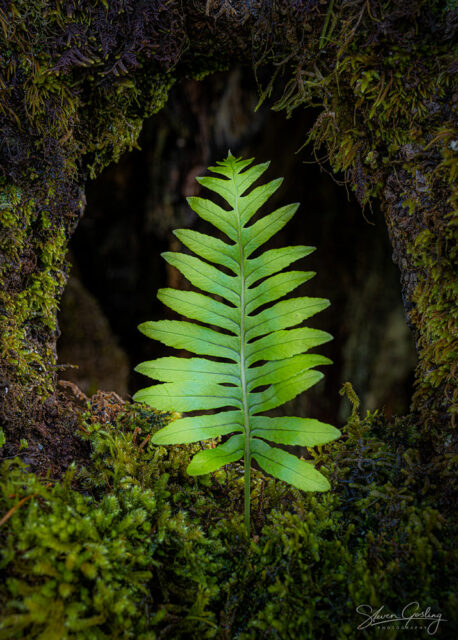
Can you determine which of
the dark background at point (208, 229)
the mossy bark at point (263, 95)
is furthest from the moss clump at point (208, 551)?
the dark background at point (208, 229)

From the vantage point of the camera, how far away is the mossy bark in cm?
132

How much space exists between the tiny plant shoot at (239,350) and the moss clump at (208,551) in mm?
180

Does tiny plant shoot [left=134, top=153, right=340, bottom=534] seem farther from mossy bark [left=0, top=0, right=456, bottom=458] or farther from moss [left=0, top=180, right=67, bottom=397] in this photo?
moss [left=0, top=180, right=67, bottom=397]

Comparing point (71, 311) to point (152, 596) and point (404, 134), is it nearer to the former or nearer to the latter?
point (152, 596)

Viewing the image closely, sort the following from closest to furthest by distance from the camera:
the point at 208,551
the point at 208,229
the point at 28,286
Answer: the point at 208,551
the point at 28,286
the point at 208,229

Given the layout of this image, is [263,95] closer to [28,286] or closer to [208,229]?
[28,286]

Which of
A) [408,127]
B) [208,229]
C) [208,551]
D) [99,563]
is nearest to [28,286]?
[99,563]

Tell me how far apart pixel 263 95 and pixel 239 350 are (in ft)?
3.77

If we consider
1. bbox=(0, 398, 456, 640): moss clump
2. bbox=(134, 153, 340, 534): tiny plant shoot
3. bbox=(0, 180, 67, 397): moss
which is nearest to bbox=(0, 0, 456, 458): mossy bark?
bbox=(0, 180, 67, 397): moss

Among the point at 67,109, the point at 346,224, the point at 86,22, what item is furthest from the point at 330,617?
the point at 346,224

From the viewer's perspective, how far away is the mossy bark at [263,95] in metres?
1.32

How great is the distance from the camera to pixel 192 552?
1155mm

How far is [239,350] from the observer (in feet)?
4.77

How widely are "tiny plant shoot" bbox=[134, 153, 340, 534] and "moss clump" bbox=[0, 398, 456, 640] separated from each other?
18 cm
